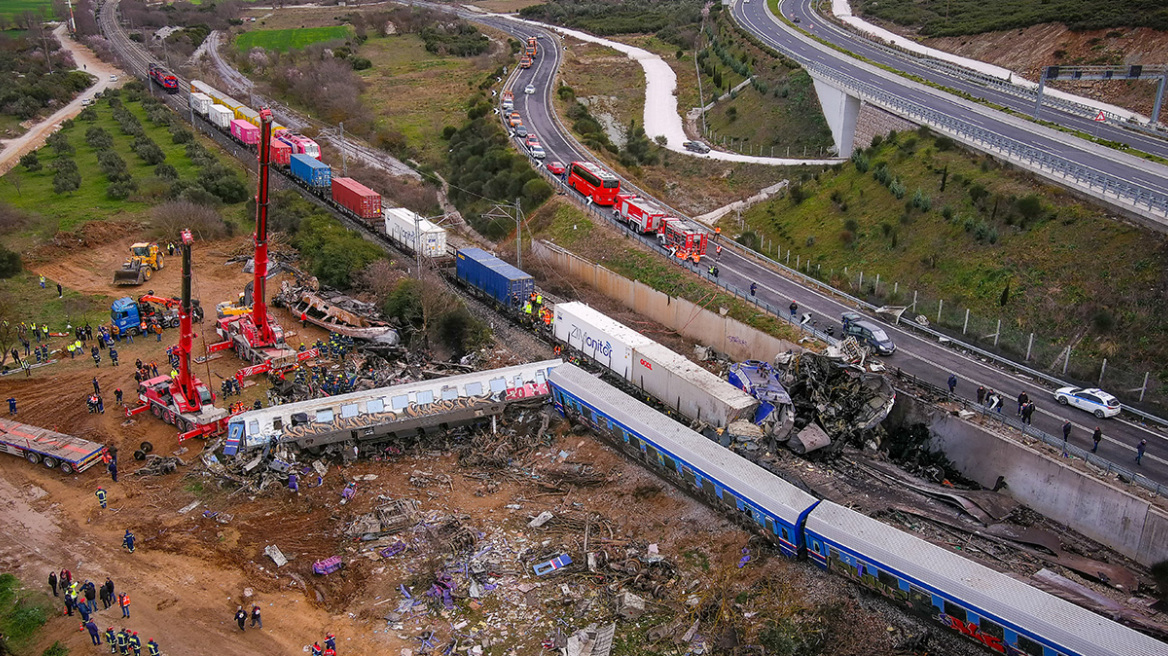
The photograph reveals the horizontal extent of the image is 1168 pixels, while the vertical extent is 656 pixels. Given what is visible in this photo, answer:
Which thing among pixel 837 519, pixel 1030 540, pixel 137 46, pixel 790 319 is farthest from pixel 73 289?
pixel 137 46

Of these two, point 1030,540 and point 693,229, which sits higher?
point 693,229

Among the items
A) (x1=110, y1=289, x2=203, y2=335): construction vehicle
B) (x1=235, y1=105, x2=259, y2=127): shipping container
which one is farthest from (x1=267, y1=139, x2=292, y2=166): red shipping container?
(x1=110, y1=289, x2=203, y2=335): construction vehicle

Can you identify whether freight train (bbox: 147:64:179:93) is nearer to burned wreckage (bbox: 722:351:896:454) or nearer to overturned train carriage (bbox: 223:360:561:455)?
overturned train carriage (bbox: 223:360:561:455)

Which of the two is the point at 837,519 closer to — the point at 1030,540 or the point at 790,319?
the point at 1030,540

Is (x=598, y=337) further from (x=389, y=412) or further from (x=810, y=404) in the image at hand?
(x=389, y=412)

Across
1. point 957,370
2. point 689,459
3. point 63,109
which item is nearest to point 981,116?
point 957,370

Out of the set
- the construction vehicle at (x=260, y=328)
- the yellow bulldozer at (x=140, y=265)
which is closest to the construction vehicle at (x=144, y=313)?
the construction vehicle at (x=260, y=328)
